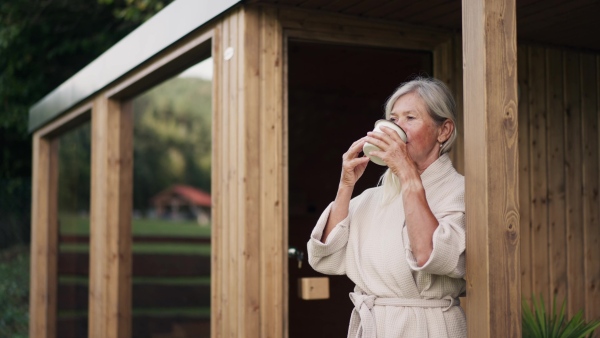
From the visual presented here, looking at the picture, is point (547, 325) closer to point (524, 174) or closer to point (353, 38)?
point (524, 174)

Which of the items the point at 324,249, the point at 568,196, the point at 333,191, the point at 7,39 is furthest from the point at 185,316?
the point at 324,249

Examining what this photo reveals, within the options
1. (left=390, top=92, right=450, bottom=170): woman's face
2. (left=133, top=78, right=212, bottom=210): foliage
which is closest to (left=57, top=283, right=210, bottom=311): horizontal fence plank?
(left=390, top=92, right=450, bottom=170): woman's face

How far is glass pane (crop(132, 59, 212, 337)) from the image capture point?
12.1 m

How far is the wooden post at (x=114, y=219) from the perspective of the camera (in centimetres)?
604

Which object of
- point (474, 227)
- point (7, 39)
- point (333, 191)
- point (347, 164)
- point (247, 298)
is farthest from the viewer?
point (7, 39)

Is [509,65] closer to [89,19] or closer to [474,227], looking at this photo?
[474,227]

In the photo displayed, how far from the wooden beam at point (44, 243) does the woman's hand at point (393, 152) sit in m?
6.16

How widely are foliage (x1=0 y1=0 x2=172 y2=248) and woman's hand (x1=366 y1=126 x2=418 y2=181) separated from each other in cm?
892

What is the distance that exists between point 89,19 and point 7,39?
1.45 metres

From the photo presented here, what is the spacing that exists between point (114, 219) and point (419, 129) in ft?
12.7

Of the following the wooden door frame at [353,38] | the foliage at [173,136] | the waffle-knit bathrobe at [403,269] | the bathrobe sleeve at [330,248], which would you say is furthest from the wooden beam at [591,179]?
the foliage at [173,136]

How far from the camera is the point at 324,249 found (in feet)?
9.17

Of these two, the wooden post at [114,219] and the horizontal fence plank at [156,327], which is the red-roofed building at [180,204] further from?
the wooden post at [114,219]

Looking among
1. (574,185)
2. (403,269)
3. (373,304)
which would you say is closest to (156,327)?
(574,185)
